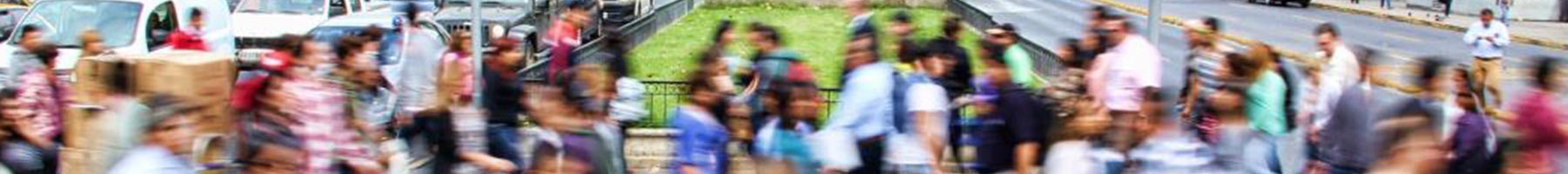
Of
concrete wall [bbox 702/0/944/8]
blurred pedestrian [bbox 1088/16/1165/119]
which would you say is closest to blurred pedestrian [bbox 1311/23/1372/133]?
blurred pedestrian [bbox 1088/16/1165/119]

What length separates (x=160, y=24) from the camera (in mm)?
17422

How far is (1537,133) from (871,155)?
2555mm

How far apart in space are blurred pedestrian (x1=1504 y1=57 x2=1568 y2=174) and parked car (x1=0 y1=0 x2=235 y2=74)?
464 inches

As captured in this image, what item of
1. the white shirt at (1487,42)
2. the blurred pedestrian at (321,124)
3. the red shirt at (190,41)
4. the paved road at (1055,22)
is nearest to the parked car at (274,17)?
the red shirt at (190,41)

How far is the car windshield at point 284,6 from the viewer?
72.6ft

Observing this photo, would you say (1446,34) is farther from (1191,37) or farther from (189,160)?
(189,160)

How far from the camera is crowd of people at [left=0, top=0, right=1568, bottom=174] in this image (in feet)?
24.1

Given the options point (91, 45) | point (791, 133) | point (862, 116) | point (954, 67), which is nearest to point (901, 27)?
point (954, 67)

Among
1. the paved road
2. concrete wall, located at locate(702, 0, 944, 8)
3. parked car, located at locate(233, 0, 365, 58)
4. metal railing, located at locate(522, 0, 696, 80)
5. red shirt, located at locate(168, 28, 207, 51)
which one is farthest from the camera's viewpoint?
concrete wall, located at locate(702, 0, 944, 8)

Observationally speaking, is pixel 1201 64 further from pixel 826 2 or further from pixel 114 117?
pixel 826 2

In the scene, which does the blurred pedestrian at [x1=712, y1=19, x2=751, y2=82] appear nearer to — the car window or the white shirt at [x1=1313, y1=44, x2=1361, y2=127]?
the white shirt at [x1=1313, y1=44, x2=1361, y2=127]

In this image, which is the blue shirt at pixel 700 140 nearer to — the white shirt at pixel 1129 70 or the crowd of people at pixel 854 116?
the crowd of people at pixel 854 116

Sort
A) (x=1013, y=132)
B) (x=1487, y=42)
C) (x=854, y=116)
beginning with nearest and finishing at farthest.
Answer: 1. (x=1013, y=132)
2. (x=854, y=116)
3. (x=1487, y=42)

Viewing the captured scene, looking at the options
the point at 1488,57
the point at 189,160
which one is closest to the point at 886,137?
the point at 189,160
